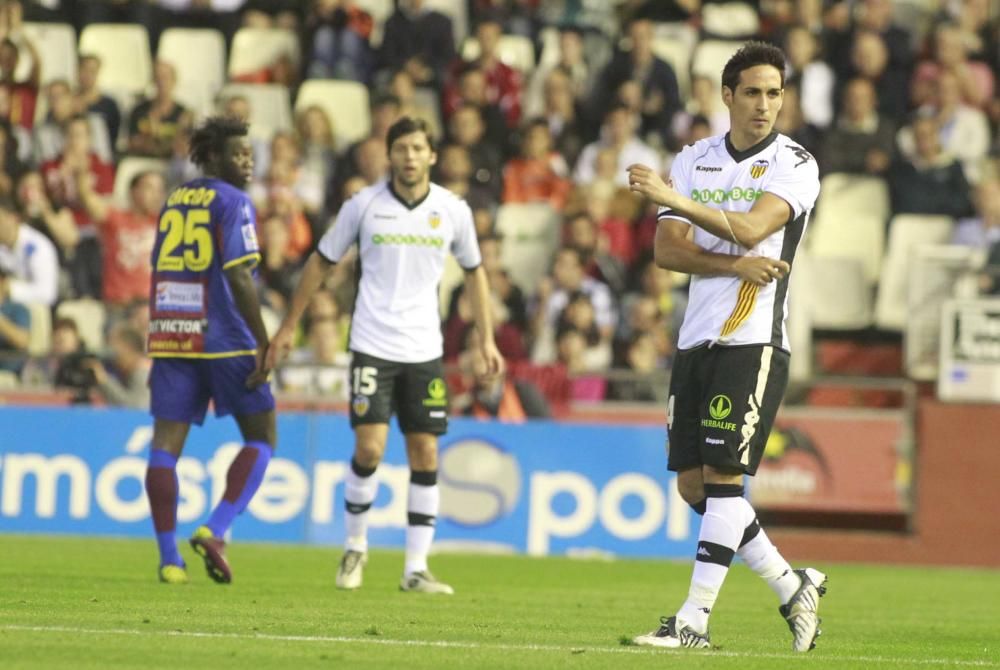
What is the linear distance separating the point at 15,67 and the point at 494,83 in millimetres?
5160

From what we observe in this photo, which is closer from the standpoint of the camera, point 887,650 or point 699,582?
point 699,582

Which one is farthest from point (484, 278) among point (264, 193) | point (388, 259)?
point (264, 193)

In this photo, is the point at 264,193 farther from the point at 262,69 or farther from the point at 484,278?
the point at 484,278

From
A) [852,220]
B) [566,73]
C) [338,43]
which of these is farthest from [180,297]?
[338,43]

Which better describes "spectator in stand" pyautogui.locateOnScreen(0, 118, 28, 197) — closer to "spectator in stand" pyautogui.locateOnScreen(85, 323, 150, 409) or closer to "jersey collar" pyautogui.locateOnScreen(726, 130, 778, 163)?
"spectator in stand" pyautogui.locateOnScreen(85, 323, 150, 409)

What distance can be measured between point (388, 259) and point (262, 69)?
10891 millimetres

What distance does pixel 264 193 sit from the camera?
63.6 feet

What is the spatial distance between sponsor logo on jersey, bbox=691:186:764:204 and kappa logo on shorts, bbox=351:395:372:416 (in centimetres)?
358

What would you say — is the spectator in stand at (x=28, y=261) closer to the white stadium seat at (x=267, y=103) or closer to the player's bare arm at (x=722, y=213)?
the white stadium seat at (x=267, y=103)

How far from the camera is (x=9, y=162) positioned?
19.8 meters

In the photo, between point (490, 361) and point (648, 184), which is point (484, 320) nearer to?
point (490, 361)

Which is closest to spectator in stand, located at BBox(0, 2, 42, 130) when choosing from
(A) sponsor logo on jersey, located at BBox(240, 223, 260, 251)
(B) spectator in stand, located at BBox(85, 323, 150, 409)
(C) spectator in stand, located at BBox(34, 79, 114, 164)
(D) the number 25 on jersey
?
(C) spectator in stand, located at BBox(34, 79, 114, 164)

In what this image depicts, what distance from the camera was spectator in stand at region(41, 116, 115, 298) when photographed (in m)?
18.7

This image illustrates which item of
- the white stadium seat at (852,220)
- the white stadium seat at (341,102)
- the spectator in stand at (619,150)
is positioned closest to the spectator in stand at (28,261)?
the white stadium seat at (341,102)
